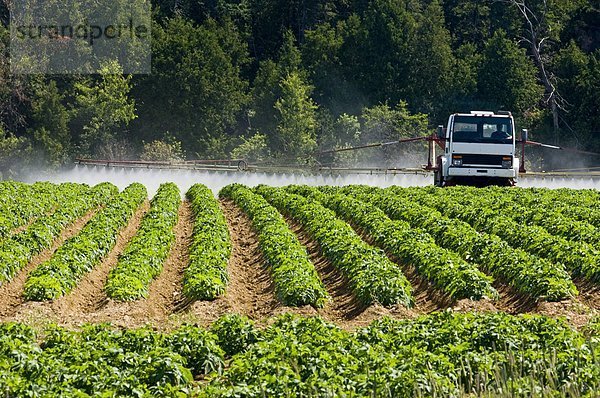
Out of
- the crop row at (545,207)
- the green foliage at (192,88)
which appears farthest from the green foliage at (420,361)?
the green foliage at (192,88)

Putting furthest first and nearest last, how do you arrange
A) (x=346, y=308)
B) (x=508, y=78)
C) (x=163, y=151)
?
(x=508, y=78) < (x=163, y=151) < (x=346, y=308)

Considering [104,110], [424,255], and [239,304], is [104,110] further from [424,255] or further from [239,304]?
[239,304]

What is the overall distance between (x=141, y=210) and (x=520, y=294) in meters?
17.8

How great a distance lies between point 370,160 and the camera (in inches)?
2867

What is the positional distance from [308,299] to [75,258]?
5268 millimetres

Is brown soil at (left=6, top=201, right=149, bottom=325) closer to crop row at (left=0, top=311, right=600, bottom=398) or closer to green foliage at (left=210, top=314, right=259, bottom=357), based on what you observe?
crop row at (left=0, top=311, right=600, bottom=398)

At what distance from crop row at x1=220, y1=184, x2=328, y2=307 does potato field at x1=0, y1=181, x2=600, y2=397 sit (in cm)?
4

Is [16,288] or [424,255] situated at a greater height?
[424,255]

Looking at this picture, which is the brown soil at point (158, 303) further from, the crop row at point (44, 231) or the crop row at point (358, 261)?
the crop row at point (358, 261)

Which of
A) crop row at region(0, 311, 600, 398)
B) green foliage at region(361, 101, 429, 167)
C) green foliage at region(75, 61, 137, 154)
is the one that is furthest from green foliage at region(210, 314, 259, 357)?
green foliage at region(75, 61, 137, 154)

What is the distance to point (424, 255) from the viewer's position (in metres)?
19.5

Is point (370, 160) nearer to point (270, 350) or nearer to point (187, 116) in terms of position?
point (187, 116)

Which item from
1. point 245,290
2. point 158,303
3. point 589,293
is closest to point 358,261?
point 245,290

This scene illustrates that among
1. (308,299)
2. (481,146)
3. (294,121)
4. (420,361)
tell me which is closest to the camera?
(420,361)
